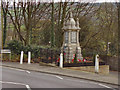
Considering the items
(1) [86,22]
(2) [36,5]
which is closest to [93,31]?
(1) [86,22]

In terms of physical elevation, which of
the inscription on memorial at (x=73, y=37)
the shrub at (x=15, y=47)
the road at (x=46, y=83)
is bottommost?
the road at (x=46, y=83)

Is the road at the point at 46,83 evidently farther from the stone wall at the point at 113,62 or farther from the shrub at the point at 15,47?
the shrub at the point at 15,47

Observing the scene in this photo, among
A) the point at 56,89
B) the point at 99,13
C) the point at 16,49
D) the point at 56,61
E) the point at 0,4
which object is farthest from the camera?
the point at 99,13

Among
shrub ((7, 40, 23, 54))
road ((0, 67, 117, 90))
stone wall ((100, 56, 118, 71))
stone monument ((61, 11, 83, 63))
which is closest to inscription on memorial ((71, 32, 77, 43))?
stone monument ((61, 11, 83, 63))

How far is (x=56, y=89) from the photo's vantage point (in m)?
8.59

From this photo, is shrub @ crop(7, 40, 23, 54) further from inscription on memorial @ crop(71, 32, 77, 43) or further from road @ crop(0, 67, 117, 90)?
road @ crop(0, 67, 117, 90)

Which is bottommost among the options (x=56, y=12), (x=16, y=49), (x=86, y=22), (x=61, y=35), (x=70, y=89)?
(x=70, y=89)

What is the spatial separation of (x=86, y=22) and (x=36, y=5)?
325 inches

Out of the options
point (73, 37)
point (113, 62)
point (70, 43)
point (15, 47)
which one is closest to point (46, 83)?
point (70, 43)

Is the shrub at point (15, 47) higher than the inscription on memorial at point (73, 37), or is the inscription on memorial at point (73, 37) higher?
the inscription on memorial at point (73, 37)

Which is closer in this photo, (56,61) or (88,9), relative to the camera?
(56,61)

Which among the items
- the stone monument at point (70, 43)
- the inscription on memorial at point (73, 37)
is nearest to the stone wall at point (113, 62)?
the stone monument at point (70, 43)

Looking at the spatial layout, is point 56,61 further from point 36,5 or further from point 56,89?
point 36,5

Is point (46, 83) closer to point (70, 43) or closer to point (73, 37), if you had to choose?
point (70, 43)
